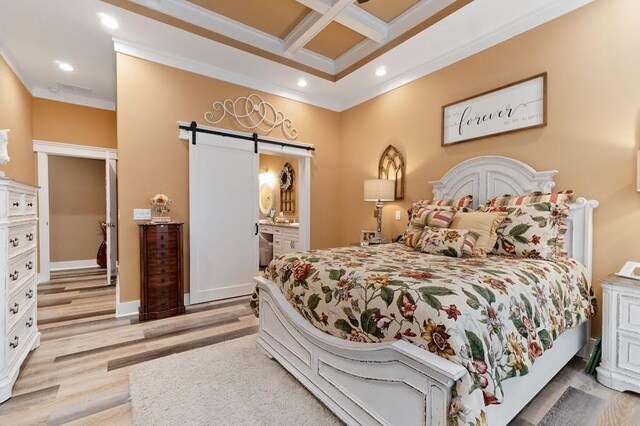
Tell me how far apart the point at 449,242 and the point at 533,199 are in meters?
0.89

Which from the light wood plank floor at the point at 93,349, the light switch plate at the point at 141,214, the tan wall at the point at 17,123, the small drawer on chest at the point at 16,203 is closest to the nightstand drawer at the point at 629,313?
the light wood plank floor at the point at 93,349

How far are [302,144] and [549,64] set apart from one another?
2.92 m

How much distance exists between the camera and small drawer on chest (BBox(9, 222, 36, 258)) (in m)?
1.92

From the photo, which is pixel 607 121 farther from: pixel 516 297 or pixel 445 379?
pixel 445 379

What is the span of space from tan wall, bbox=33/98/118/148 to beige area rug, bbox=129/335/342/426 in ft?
13.5

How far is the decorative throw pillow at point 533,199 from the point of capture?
2.34 m

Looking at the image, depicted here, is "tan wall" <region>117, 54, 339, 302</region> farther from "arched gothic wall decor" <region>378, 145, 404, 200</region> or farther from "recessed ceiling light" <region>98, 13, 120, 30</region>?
"arched gothic wall decor" <region>378, 145, 404, 200</region>

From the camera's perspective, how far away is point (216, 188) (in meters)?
3.67

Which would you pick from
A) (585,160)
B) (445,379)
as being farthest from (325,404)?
(585,160)

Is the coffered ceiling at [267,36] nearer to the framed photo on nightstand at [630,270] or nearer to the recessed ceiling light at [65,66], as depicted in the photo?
the recessed ceiling light at [65,66]

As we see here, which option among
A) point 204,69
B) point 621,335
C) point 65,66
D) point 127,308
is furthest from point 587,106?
point 65,66

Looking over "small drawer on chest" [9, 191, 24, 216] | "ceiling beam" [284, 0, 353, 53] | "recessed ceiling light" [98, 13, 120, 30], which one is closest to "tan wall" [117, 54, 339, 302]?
"recessed ceiling light" [98, 13, 120, 30]

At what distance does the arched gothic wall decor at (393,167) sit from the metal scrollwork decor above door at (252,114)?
137 cm

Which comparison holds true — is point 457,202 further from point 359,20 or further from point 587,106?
point 359,20
